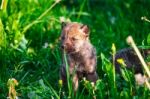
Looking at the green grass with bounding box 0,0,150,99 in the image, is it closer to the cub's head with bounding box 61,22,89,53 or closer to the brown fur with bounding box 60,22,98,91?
the brown fur with bounding box 60,22,98,91

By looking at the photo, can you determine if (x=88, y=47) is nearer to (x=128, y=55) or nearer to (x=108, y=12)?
(x=128, y=55)

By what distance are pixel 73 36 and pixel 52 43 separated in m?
1.66

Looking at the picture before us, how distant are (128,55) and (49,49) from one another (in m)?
1.19

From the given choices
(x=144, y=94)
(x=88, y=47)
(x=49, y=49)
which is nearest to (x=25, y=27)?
(x=49, y=49)

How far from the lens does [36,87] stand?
667cm

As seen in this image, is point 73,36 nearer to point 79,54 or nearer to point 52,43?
point 79,54

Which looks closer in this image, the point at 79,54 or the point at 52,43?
the point at 79,54

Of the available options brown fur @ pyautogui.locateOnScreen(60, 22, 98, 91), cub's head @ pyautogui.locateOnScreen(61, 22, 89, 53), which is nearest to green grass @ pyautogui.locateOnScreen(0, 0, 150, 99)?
brown fur @ pyautogui.locateOnScreen(60, 22, 98, 91)

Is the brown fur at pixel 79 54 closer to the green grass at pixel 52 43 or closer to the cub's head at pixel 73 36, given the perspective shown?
the cub's head at pixel 73 36

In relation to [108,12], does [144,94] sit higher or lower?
lower

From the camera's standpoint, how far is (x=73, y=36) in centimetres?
678

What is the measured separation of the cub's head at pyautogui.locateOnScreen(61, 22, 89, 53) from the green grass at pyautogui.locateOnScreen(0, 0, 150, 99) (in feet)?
1.46

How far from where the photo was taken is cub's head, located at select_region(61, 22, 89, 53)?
671 centimetres

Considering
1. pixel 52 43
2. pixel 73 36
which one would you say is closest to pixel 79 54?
pixel 73 36
